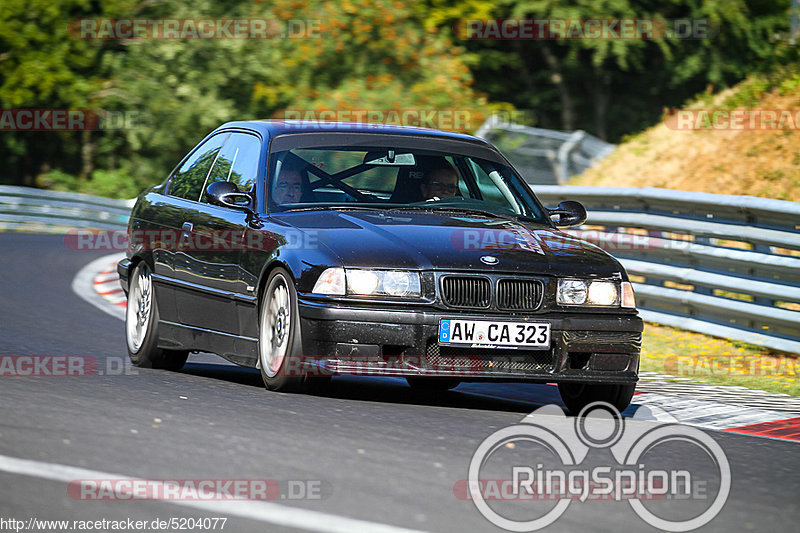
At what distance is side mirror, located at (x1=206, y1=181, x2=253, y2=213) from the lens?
8914mm

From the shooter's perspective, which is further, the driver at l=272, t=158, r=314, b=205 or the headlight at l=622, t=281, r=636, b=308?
the driver at l=272, t=158, r=314, b=205

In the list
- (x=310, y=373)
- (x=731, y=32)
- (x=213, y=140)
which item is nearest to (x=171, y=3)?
(x=731, y=32)

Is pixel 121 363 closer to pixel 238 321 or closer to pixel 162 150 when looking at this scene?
pixel 238 321

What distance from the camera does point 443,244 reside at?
817 cm

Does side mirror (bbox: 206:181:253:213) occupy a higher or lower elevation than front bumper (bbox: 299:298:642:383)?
higher

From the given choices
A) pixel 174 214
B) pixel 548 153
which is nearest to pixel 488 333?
pixel 174 214

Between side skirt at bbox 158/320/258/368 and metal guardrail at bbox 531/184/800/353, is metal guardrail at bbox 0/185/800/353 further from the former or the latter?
side skirt at bbox 158/320/258/368

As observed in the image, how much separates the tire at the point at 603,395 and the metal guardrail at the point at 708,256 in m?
3.17

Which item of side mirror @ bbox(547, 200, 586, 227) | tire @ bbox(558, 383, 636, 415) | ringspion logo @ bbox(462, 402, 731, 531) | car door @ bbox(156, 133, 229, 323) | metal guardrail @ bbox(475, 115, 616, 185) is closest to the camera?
ringspion logo @ bbox(462, 402, 731, 531)

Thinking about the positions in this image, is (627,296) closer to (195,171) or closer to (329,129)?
(329,129)

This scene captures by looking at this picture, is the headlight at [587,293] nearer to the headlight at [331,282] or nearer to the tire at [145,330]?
the headlight at [331,282]

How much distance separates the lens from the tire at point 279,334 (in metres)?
8.04

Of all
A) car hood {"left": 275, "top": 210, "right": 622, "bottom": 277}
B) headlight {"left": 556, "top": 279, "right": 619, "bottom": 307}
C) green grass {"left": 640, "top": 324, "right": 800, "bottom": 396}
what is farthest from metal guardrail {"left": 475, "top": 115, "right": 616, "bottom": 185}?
headlight {"left": 556, "top": 279, "right": 619, "bottom": 307}

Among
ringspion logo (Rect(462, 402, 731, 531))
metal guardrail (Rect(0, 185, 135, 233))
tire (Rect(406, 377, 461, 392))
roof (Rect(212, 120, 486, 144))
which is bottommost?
metal guardrail (Rect(0, 185, 135, 233))
